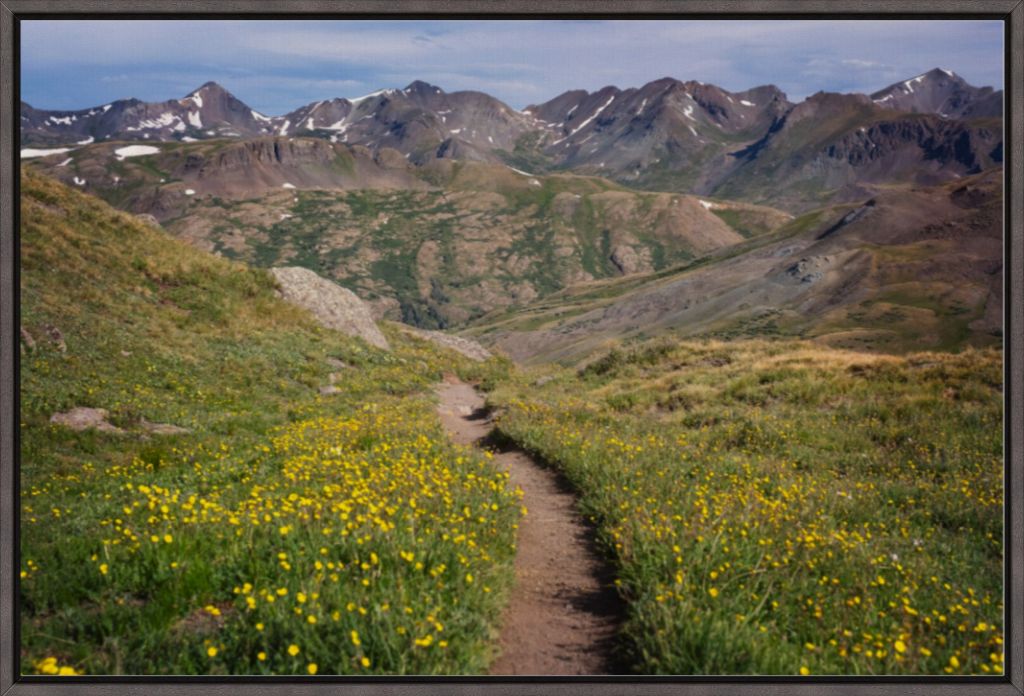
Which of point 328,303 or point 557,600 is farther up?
point 557,600

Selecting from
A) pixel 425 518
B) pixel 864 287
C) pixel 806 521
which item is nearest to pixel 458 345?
pixel 864 287

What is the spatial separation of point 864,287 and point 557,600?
130 feet

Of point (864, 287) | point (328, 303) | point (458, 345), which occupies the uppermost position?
point (864, 287)

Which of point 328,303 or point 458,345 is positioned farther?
point 458,345

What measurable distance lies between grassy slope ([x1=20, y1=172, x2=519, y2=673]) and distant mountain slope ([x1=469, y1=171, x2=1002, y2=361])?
7356 millimetres

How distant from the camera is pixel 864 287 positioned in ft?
128

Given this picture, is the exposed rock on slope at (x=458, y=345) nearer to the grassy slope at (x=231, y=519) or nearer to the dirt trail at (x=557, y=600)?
the grassy slope at (x=231, y=519)

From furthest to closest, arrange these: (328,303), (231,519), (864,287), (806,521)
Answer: (864,287)
(328,303)
(806,521)
(231,519)

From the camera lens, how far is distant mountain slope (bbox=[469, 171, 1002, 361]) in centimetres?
2767

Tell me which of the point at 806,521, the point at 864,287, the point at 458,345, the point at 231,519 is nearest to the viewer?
the point at 231,519

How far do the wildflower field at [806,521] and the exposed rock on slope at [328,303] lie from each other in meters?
12.5

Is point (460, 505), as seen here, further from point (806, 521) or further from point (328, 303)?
point (328, 303)

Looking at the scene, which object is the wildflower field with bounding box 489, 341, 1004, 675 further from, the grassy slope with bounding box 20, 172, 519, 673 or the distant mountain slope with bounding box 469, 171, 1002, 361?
the distant mountain slope with bounding box 469, 171, 1002, 361

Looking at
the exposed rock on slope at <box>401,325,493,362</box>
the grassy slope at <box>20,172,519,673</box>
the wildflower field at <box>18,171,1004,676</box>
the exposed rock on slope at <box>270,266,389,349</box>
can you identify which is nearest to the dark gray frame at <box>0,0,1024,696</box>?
the wildflower field at <box>18,171,1004,676</box>
